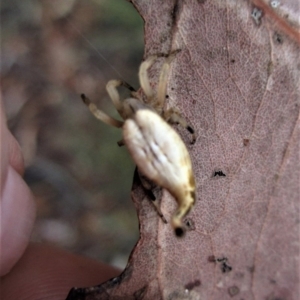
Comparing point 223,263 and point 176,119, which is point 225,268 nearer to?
point 223,263

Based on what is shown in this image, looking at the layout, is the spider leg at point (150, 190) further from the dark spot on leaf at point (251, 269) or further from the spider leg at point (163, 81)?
the dark spot on leaf at point (251, 269)

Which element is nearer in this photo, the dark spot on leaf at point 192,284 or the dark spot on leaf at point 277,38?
the dark spot on leaf at point 277,38

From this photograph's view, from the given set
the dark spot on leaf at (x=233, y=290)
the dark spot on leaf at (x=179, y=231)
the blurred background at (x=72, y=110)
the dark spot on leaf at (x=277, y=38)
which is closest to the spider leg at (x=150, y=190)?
the dark spot on leaf at (x=179, y=231)

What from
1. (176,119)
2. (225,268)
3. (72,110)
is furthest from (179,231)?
(72,110)

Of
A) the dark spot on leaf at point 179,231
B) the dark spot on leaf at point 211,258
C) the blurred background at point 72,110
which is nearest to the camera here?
the dark spot on leaf at point 179,231

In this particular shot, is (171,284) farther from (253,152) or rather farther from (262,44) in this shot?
(262,44)

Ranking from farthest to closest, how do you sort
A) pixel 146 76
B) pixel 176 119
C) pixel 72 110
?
pixel 72 110 → pixel 146 76 → pixel 176 119

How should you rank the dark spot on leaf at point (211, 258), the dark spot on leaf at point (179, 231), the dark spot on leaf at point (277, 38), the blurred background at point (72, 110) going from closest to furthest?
the dark spot on leaf at point (179, 231) → the dark spot on leaf at point (277, 38) → the dark spot on leaf at point (211, 258) → the blurred background at point (72, 110)
